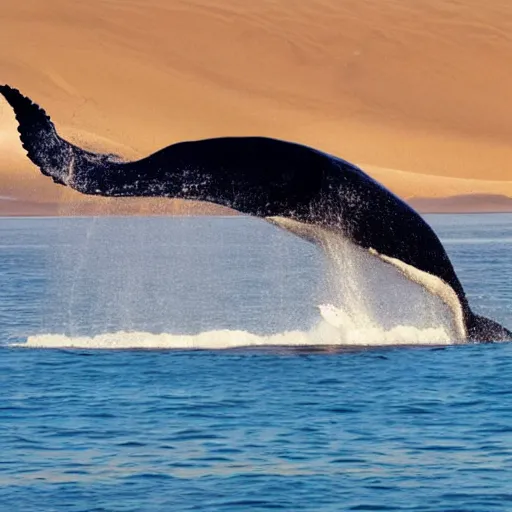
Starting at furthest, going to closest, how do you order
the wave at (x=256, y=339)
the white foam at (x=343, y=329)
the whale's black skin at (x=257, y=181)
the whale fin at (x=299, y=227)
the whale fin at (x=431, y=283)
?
the wave at (x=256, y=339), the white foam at (x=343, y=329), the whale fin at (x=431, y=283), the whale fin at (x=299, y=227), the whale's black skin at (x=257, y=181)

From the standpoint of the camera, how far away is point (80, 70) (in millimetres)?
141125

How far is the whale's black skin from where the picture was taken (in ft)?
56.7

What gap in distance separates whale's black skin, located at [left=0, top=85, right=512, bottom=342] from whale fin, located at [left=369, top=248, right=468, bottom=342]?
0.07m

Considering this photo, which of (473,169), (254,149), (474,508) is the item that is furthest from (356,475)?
(473,169)

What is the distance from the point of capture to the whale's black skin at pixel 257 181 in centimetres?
1730

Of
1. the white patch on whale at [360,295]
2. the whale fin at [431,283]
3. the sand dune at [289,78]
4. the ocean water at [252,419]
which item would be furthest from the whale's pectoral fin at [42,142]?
the sand dune at [289,78]

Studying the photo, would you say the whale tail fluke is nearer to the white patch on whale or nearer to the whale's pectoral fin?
the whale's pectoral fin

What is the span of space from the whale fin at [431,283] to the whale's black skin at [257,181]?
0.07 meters

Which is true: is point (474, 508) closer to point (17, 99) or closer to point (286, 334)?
point (17, 99)

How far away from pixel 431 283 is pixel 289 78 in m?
120

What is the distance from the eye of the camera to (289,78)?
456 ft

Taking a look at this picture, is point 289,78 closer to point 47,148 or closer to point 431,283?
point 431,283

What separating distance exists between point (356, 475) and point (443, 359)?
5938mm

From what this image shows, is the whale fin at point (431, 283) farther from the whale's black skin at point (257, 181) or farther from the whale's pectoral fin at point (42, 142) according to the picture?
the whale's pectoral fin at point (42, 142)
